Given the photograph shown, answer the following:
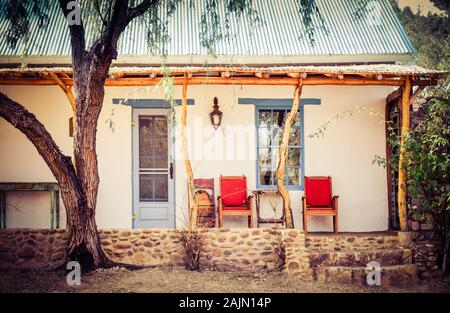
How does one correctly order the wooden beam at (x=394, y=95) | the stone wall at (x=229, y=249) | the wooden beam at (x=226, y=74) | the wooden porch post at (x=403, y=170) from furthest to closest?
the wooden beam at (x=394, y=95)
the wooden porch post at (x=403, y=170)
the wooden beam at (x=226, y=74)
the stone wall at (x=229, y=249)

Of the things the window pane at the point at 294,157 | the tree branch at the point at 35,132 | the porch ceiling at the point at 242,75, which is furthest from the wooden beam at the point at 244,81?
the tree branch at the point at 35,132

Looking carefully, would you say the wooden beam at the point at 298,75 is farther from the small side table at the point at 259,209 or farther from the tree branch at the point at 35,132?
the tree branch at the point at 35,132

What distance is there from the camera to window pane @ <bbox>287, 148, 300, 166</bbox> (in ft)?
28.3

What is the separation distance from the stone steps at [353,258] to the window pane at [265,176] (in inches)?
78.6

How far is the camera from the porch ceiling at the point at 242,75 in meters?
7.11

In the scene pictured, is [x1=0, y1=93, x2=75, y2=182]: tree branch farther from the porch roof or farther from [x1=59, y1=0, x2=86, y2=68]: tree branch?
the porch roof

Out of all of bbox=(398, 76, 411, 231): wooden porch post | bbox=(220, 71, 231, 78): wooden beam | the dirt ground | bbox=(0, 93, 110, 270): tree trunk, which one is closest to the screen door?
bbox=(220, 71, 231, 78): wooden beam

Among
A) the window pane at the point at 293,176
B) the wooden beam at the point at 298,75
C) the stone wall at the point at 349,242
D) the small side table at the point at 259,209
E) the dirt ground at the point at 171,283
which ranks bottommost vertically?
the dirt ground at the point at 171,283

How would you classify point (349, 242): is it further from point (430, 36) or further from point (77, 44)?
point (430, 36)

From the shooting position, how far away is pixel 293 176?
862 centimetres
